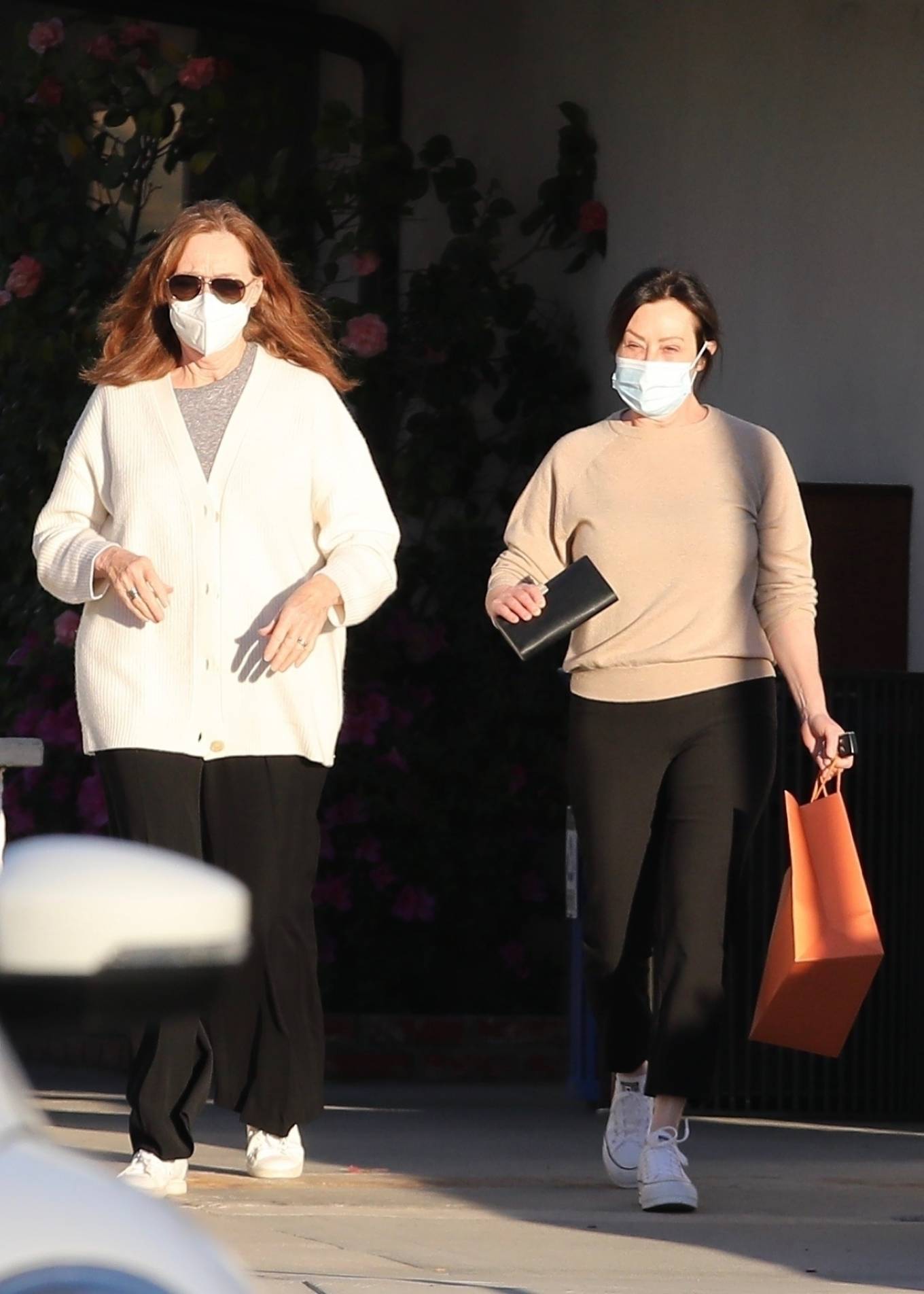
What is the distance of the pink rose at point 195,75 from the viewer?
26.9 ft

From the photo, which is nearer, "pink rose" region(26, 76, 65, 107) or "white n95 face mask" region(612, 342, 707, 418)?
"white n95 face mask" region(612, 342, 707, 418)

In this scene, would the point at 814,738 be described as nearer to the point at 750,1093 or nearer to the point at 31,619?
the point at 750,1093

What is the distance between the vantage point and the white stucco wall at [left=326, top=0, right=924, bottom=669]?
6.40 m

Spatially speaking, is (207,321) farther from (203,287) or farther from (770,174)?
(770,174)

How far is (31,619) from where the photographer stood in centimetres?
785

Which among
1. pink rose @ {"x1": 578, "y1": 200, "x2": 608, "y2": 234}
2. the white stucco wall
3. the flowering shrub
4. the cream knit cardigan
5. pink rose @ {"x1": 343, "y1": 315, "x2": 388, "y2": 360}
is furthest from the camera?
pink rose @ {"x1": 578, "y1": 200, "x2": 608, "y2": 234}

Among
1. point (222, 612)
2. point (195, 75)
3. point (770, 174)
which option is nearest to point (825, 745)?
point (222, 612)

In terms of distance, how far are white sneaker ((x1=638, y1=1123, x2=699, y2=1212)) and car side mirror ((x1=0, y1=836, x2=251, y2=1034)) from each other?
9.19 feet

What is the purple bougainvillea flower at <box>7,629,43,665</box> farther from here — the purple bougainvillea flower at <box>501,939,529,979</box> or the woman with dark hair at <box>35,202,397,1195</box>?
the woman with dark hair at <box>35,202,397,1195</box>

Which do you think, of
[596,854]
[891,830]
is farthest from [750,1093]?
[596,854]

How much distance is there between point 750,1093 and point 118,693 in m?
2.11

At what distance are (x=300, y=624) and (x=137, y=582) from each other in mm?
291

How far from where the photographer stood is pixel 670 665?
479 cm

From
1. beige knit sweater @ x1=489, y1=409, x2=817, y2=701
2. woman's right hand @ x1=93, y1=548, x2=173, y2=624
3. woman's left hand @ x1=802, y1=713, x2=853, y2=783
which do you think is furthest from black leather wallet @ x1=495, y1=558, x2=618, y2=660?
woman's right hand @ x1=93, y1=548, x2=173, y2=624
